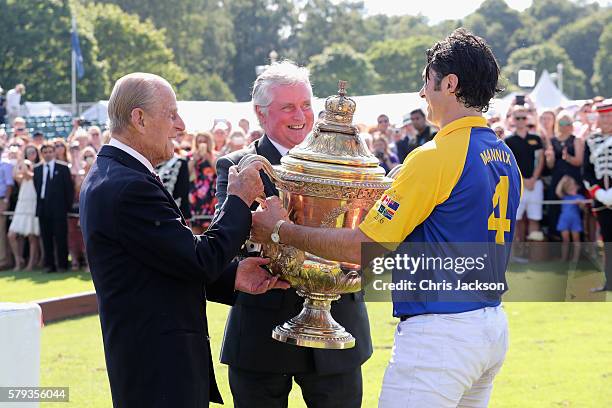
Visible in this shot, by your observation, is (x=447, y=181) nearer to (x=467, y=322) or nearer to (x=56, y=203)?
(x=467, y=322)

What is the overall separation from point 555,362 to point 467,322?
492 cm

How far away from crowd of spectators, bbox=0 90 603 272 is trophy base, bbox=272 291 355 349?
8505 millimetres

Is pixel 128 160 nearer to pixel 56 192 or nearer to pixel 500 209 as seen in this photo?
pixel 500 209

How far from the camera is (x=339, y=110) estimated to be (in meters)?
4.19

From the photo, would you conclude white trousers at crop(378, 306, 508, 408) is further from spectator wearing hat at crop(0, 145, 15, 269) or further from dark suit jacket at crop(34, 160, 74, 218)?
spectator wearing hat at crop(0, 145, 15, 269)

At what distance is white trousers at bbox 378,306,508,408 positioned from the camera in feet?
12.1

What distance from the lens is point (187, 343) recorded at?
385cm

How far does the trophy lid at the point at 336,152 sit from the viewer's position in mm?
3996

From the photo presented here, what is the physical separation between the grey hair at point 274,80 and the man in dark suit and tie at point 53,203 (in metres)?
10.1

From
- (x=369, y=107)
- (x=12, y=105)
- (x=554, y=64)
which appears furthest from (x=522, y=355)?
(x=554, y=64)

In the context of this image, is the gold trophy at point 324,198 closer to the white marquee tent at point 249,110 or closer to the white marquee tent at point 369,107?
the white marquee tent at point 369,107

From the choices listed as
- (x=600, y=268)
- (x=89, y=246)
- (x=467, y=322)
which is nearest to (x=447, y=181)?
(x=467, y=322)

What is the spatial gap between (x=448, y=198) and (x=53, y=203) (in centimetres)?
1171

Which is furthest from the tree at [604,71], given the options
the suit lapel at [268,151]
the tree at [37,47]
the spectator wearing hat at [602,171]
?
the suit lapel at [268,151]
